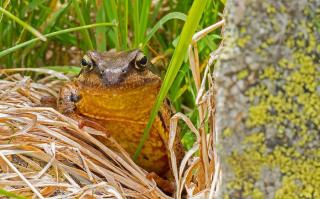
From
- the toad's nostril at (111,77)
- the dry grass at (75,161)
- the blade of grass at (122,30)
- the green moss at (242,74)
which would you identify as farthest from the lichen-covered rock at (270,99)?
the blade of grass at (122,30)

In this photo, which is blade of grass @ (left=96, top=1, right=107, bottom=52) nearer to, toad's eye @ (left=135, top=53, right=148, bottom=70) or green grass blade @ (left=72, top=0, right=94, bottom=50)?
green grass blade @ (left=72, top=0, right=94, bottom=50)

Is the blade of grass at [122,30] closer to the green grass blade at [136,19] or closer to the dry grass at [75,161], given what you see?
the green grass blade at [136,19]

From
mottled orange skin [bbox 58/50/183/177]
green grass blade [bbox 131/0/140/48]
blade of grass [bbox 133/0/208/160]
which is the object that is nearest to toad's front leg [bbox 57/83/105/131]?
mottled orange skin [bbox 58/50/183/177]

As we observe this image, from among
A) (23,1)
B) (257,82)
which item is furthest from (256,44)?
(23,1)

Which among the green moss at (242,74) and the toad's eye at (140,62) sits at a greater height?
the green moss at (242,74)

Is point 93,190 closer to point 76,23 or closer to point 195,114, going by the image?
point 195,114
